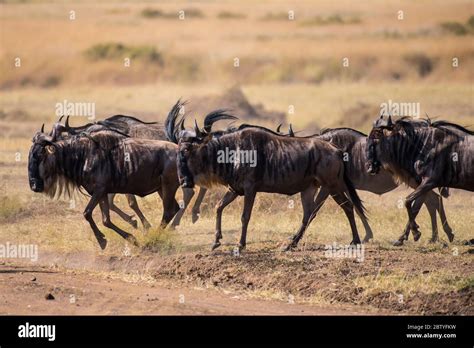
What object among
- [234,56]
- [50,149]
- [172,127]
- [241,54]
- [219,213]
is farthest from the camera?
[241,54]

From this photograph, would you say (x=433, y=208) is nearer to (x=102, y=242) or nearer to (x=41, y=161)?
(x=102, y=242)

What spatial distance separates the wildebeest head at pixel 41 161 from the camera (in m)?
15.2

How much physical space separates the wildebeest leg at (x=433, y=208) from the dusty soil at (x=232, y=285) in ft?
3.82

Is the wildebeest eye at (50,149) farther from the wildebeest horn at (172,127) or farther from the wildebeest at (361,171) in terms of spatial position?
the wildebeest at (361,171)

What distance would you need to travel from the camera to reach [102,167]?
601 inches

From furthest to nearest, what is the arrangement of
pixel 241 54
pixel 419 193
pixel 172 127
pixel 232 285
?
1. pixel 241 54
2. pixel 172 127
3. pixel 419 193
4. pixel 232 285

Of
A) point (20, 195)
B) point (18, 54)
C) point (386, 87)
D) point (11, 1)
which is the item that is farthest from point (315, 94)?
point (20, 195)

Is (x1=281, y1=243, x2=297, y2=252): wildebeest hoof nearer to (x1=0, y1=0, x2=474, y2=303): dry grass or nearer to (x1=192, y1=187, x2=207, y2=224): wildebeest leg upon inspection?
(x1=192, y1=187, x2=207, y2=224): wildebeest leg

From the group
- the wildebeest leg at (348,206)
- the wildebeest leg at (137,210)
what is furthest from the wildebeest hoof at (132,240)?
the wildebeest leg at (348,206)

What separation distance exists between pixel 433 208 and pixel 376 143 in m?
1.26

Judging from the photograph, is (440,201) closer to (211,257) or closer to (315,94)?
→ (211,257)

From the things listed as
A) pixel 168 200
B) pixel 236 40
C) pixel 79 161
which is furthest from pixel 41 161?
pixel 236 40

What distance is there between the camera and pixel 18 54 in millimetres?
42062
